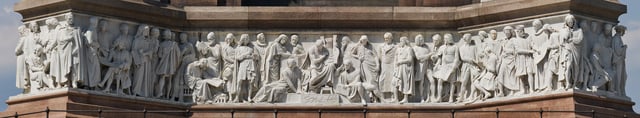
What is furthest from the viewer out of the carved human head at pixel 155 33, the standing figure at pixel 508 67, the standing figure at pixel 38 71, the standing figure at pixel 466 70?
the standing figure at pixel 466 70

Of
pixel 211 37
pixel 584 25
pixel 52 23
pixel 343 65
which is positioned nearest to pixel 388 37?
pixel 343 65

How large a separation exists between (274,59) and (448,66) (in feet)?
13.8

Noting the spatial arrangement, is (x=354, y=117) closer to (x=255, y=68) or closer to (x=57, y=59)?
(x=255, y=68)

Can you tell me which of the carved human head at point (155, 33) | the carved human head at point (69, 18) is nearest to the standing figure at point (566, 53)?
the carved human head at point (155, 33)

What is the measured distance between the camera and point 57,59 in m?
53.6

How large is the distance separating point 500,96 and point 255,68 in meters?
5.94

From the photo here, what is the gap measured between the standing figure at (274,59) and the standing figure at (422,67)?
3111mm

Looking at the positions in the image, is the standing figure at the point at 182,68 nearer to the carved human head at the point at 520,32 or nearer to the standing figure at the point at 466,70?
the standing figure at the point at 466,70

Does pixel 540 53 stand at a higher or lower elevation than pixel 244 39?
lower

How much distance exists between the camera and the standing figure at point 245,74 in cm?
5572

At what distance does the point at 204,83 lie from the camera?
5597 centimetres

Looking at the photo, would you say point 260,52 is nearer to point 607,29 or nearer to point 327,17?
point 327,17

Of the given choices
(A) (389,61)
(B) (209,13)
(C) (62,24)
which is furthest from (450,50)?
(C) (62,24)

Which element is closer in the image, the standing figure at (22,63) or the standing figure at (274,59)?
the standing figure at (22,63)
